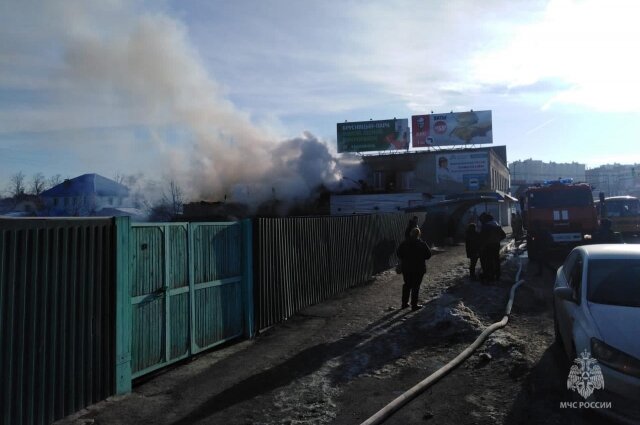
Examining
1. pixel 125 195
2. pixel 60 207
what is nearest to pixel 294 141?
pixel 125 195

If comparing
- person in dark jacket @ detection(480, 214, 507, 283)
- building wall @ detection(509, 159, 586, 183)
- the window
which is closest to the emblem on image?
person in dark jacket @ detection(480, 214, 507, 283)

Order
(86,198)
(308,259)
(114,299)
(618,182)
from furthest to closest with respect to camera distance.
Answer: (618,182) → (86,198) → (308,259) → (114,299)

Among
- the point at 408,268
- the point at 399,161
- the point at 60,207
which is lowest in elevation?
the point at 408,268

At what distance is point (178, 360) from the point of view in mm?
6164

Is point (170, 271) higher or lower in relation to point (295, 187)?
lower

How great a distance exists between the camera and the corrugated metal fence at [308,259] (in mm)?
8141

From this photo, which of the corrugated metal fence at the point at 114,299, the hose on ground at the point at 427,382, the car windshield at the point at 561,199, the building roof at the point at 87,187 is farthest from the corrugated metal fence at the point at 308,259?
the building roof at the point at 87,187

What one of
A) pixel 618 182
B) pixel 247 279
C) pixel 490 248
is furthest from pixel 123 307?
pixel 618 182

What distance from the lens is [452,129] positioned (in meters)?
47.4

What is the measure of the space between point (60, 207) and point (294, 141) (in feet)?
66.2

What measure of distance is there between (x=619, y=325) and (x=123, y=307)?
4.89 meters

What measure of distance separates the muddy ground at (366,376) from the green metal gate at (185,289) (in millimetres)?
299

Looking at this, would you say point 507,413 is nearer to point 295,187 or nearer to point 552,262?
point 552,262

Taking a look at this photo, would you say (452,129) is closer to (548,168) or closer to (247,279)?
(247,279)
